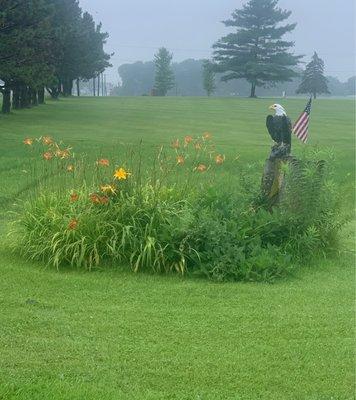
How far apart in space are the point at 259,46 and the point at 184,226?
51436mm

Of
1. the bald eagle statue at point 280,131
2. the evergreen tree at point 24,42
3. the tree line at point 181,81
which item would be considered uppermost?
the evergreen tree at point 24,42

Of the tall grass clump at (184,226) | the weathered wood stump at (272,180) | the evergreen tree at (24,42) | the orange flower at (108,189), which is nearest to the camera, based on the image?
the tall grass clump at (184,226)

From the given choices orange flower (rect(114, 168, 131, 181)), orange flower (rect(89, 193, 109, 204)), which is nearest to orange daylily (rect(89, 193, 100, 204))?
orange flower (rect(89, 193, 109, 204))

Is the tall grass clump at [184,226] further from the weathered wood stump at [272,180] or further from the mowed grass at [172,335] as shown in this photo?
the mowed grass at [172,335]

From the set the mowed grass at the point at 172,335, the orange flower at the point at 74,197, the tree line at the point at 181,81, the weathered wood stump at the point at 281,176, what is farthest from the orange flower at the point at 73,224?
the tree line at the point at 181,81

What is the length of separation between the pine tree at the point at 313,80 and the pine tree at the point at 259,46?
2.99 metres

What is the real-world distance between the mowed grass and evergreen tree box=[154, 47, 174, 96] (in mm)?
66965

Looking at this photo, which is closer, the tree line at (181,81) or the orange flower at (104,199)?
the orange flower at (104,199)

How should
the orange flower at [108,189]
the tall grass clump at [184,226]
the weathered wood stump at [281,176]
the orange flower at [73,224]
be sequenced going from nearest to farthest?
the tall grass clump at [184,226]
the orange flower at [73,224]
the orange flower at [108,189]
the weathered wood stump at [281,176]

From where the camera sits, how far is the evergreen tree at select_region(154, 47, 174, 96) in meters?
73.1

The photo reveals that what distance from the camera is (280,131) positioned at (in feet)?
25.5

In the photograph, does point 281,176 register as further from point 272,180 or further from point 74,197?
point 74,197

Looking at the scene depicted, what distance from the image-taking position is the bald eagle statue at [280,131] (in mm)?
7672

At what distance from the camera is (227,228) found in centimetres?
651
